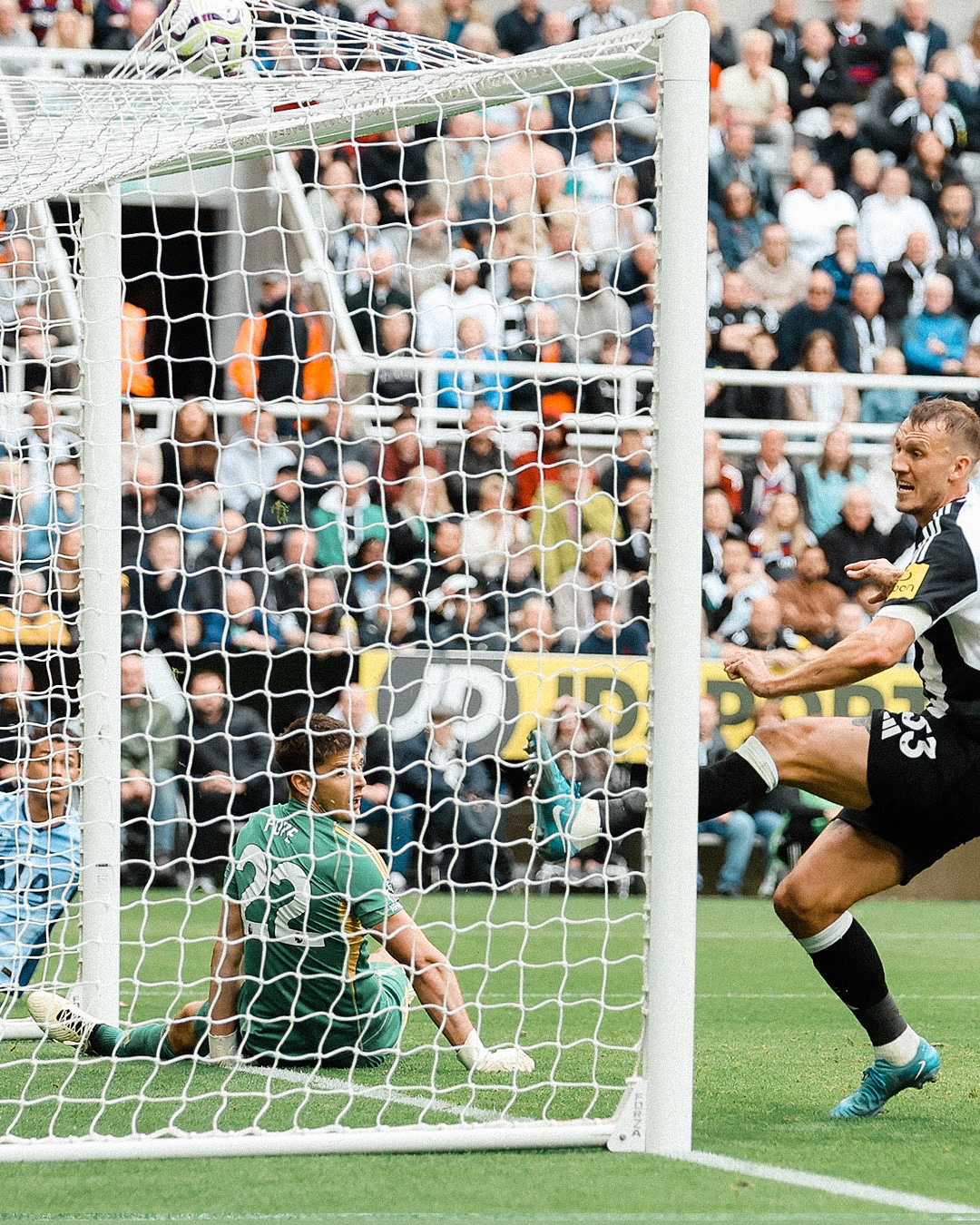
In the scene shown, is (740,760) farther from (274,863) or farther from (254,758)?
(254,758)

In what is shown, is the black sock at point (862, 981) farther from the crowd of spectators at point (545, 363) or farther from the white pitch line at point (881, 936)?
the white pitch line at point (881, 936)

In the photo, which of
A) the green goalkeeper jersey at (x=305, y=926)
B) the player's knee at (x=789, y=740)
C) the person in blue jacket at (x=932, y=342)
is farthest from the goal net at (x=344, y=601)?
the person in blue jacket at (x=932, y=342)

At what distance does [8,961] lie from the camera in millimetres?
6988

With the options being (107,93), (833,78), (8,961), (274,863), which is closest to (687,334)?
(274,863)

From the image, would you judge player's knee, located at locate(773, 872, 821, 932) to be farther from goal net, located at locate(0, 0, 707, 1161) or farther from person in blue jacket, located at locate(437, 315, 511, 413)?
person in blue jacket, located at locate(437, 315, 511, 413)

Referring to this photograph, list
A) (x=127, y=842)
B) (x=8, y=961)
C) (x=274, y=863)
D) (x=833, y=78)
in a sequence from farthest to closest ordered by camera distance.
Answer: (x=833, y=78), (x=127, y=842), (x=8, y=961), (x=274, y=863)

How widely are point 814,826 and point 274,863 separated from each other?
21.1ft

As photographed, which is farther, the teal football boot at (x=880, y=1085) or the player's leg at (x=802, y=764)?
the teal football boot at (x=880, y=1085)

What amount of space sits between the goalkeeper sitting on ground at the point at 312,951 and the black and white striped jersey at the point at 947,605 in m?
1.56

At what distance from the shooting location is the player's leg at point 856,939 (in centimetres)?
496

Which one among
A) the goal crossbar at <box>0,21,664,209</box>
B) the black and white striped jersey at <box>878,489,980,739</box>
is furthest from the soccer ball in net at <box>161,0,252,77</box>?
the black and white striped jersey at <box>878,489,980,739</box>

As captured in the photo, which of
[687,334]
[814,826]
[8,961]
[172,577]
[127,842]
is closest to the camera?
[687,334]

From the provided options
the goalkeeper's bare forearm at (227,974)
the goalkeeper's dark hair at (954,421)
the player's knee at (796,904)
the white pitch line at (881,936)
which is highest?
the goalkeeper's dark hair at (954,421)

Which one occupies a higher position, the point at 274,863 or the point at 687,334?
the point at 687,334
